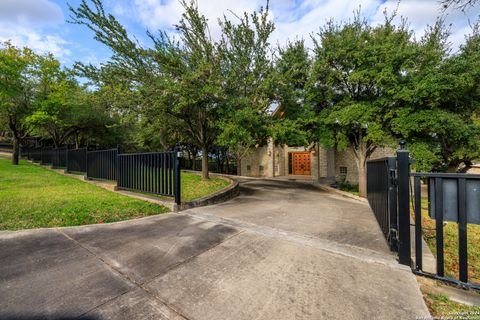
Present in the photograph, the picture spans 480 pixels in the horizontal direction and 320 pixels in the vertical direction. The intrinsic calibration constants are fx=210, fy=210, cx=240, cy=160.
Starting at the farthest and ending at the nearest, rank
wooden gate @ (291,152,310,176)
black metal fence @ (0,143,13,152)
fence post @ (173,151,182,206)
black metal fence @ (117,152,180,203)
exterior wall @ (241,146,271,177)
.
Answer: black metal fence @ (0,143,13,152), exterior wall @ (241,146,271,177), wooden gate @ (291,152,310,176), black metal fence @ (117,152,180,203), fence post @ (173,151,182,206)

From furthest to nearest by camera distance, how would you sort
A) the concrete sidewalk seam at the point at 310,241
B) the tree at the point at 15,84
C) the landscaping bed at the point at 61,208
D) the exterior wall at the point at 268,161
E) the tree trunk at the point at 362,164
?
1. the exterior wall at the point at 268,161
2. the tree at the point at 15,84
3. the tree trunk at the point at 362,164
4. the landscaping bed at the point at 61,208
5. the concrete sidewalk seam at the point at 310,241

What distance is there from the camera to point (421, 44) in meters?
9.14

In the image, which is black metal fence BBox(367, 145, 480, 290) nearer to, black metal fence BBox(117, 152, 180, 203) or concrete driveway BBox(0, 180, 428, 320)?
concrete driveway BBox(0, 180, 428, 320)

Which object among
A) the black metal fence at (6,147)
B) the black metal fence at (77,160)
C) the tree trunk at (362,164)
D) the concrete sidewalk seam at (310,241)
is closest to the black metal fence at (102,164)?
the black metal fence at (77,160)

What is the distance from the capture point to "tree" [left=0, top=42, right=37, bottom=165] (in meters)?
10.6

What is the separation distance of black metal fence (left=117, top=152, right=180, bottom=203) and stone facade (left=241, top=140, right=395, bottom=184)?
9.35 metres

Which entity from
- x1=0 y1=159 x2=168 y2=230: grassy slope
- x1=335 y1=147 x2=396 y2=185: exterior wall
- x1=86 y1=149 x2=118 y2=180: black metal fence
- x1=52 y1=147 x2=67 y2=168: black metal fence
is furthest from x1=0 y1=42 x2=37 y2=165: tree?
x1=335 y1=147 x2=396 y2=185: exterior wall

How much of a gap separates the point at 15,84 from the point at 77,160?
6.43m

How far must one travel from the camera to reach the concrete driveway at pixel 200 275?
1883mm

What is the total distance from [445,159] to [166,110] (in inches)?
503

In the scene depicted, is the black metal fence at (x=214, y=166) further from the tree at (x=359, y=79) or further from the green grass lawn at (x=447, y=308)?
the green grass lawn at (x=447, y=308)

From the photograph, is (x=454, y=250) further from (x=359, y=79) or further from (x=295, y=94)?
(x=295, y=94)

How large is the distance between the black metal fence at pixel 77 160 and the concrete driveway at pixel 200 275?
6.89 metres

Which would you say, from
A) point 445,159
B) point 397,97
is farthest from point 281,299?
point 445,159
